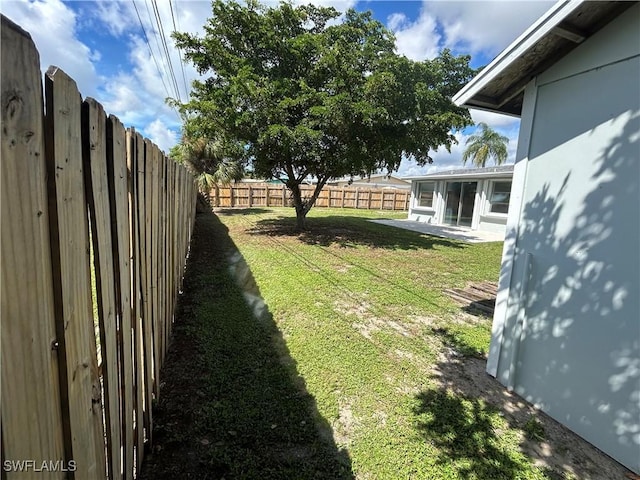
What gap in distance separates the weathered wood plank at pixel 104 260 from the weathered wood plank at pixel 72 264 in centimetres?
8

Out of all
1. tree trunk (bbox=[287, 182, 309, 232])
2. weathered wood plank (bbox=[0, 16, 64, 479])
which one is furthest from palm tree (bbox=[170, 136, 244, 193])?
weathered wood plank (bbox=[0, 16, 64, 479])

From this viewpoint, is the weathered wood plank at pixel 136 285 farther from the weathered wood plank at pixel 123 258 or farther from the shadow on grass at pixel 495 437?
the shadow on grass at pixel 495 437

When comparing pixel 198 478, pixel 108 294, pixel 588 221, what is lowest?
pixel 198 478

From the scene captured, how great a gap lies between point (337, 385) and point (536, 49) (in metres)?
3.39

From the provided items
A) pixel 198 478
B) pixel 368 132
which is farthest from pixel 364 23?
pixel 198 478

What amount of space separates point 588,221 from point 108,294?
315cm

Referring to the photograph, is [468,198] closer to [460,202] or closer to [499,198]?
[460,202]

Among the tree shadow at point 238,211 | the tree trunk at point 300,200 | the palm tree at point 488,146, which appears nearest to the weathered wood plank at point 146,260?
the tree trunk at point 300,200

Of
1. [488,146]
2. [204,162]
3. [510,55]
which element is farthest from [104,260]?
[488,146]

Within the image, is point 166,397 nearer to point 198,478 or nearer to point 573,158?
point 198,478

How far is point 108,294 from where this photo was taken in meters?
1.38

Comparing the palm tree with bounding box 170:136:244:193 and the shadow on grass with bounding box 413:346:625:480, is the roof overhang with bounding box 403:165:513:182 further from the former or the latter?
the shadow on grass with bounding box 413:346:625:480

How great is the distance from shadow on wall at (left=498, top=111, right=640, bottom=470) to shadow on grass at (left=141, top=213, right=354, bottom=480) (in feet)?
6.17

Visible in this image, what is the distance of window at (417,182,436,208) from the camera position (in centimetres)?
1739
